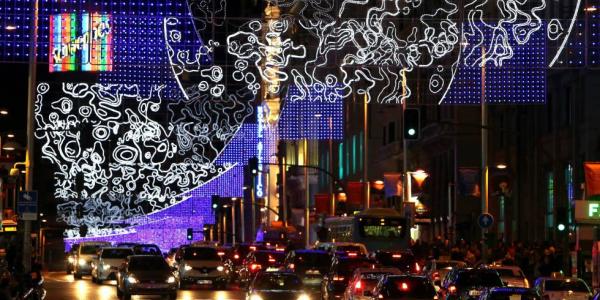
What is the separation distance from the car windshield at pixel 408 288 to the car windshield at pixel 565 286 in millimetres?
5044

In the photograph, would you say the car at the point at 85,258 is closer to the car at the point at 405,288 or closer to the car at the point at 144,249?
the car at the point at 144,249

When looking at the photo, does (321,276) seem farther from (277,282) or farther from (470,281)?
(470,281)

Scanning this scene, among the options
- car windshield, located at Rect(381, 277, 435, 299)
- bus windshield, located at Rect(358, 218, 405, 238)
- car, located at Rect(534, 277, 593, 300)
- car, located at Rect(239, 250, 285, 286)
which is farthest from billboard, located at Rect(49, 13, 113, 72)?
bus windshield, located at Rect(358, 218, 405, 238)

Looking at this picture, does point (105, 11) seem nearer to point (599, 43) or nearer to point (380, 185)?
point (599, 43)

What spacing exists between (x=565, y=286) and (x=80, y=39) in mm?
16988

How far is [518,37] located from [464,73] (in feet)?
18.1

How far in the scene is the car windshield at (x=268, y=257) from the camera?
50906 millimetres

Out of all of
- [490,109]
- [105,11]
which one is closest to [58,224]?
[490,109]

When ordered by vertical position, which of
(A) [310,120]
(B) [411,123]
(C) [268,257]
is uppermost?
(A) [310,120]

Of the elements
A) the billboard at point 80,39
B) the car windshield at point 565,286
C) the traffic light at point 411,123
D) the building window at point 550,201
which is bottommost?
the car windshield at point 565,286

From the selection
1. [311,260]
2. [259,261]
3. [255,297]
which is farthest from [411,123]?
[259,261]

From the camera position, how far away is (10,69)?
232 feet

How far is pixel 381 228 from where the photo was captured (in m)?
58.7

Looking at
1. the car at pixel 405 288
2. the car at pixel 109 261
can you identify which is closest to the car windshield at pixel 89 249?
the car at pixel 109 261
